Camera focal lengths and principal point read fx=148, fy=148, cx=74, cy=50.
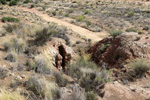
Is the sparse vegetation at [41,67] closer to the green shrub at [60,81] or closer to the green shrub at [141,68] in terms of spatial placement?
the green shrub at [60,81]

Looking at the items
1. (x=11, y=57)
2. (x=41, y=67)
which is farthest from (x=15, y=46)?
(x=41, y=67)

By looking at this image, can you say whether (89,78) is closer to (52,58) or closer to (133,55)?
(52,58)

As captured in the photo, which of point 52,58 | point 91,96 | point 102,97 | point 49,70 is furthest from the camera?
point 52,58

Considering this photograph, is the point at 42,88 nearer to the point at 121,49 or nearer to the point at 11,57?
the point at 11,57

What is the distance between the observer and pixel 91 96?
3795mm

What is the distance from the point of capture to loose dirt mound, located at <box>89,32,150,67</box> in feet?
28.9

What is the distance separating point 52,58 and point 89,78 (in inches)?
168

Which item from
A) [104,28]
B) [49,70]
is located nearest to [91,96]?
[49,70]

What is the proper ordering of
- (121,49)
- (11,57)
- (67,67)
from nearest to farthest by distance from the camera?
1. (11,57)
2. (67,67)
3. (121,49)

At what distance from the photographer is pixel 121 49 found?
9.26 metres

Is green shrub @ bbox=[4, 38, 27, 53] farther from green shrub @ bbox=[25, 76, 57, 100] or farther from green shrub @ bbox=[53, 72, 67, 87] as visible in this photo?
green shrub @ bbox=[25, 76, 57, 100]

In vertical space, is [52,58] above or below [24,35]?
below

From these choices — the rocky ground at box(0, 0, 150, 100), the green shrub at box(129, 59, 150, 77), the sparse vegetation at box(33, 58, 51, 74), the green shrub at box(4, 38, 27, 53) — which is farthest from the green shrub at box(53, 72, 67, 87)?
the green shrub at box(129, 59, 150, 77)

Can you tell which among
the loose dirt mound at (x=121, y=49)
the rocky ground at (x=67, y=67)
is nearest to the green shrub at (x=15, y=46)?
the rocky ground at (x=67, y=67)
